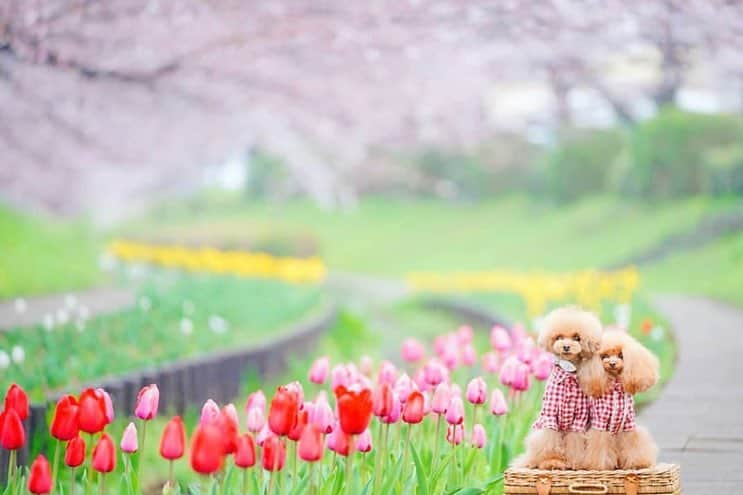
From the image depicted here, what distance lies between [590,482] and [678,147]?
15.0m

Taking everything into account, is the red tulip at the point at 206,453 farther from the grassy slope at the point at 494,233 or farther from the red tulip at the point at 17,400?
the grassy slope at the point at 494,233

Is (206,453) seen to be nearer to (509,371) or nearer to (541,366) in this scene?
(509,371)

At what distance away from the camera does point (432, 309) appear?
16516 mm

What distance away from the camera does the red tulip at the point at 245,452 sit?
2.84 m

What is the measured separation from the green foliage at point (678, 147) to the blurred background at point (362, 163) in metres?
0.04

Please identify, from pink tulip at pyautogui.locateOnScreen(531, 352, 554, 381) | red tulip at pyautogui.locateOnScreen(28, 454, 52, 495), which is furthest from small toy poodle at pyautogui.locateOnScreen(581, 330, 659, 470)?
red tulip at pyautogui.locateOnScreen(28, 454, 52, 495)

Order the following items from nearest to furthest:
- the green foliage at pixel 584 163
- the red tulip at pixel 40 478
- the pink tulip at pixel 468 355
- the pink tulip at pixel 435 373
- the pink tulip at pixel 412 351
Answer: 1. the red tulip at pixel 40 478
2. the pink tulip at pixel 435 373
3. the pink tulip at pixel 468 355
4. the pink tulip at pixel 412 351
5. the green foliage at pixel 584 163

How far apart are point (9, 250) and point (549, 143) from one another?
14518 millimetres

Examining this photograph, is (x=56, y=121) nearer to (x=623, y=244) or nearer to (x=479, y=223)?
(x=623, y=244)

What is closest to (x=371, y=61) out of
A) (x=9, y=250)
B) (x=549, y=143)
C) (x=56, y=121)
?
(x=56, y=121)

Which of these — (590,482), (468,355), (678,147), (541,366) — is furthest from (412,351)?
(678,147)

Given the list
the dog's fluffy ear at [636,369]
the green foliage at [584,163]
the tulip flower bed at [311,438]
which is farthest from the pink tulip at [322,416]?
Result: the green foliage at [584,163]

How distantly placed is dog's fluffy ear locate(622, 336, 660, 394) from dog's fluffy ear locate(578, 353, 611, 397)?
0.06 m

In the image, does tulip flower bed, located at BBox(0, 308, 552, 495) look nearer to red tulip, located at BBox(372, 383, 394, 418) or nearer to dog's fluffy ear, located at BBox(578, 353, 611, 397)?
red tulip, located at BBox(372, 383, 394, 418)
